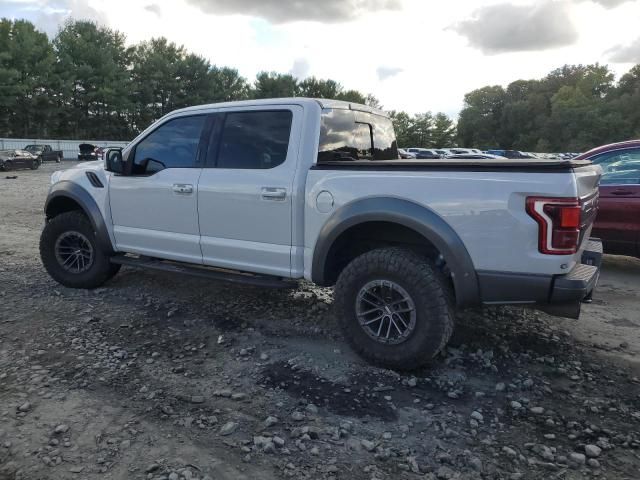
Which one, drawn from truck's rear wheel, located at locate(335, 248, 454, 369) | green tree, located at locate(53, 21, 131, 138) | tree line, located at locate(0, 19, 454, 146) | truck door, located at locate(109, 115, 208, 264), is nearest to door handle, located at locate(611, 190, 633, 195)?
truck's rear wheel, located at locate(335, 248, 454, 369)

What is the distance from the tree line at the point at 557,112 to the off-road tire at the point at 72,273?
75.1m

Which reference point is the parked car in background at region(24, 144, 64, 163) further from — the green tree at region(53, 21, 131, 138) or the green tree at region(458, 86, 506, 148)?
the green tree at region(458, 86, 506, 148)

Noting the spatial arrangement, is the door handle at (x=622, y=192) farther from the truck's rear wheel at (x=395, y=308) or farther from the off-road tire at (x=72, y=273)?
the off-road tire at (x=72, y=273)

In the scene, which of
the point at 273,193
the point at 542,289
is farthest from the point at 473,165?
the point at 273,193

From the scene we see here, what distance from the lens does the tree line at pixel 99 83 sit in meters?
48.8

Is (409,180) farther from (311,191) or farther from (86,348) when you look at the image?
(86,348)

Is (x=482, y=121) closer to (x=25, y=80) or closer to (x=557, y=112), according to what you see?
(x=557, y=112)

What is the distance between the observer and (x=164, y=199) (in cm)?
Result: 454

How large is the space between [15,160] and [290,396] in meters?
30.1

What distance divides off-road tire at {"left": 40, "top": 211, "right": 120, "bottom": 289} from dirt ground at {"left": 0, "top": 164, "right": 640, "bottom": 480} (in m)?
0.26

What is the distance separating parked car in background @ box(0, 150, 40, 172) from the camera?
88.6ft

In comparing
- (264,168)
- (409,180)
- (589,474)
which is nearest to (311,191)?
(264,168)

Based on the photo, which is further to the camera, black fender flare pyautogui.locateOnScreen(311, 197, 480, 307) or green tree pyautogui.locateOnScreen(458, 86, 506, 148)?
green tree pyautogui.locateOnScreen(458, 86, 506, 148)

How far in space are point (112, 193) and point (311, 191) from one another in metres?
2.32
